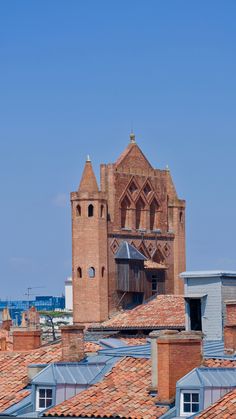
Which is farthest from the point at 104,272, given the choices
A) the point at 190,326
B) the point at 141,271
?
the point at 190,326

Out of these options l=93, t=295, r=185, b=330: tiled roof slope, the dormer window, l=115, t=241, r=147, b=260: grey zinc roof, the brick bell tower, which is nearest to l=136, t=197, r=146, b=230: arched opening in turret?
l=115, t=241, r=147, b=260: grey zinc roof

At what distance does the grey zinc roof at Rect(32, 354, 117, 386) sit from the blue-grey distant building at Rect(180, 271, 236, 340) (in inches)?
326

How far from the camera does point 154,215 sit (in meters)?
112

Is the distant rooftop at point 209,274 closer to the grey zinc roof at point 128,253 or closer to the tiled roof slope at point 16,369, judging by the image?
the tiled roof slope at point 16,369

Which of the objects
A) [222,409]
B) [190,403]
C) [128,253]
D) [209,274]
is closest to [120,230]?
[128,253]

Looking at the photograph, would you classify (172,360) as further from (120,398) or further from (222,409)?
(222,409)

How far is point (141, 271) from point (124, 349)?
2637 inches

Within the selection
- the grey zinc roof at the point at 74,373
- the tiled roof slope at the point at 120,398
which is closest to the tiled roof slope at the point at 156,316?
the grey zinc roof at the point at 74,373

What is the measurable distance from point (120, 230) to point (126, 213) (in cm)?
193

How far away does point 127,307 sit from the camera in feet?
352

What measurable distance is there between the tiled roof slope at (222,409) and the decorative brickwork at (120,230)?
239 feet

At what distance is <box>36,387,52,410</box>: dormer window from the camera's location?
3457 cm

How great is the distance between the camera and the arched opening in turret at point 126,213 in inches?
4277

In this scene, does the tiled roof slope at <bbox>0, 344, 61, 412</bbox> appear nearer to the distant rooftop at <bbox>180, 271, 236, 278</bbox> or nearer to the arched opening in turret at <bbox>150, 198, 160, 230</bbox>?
the distant rooftop at <bbox>180, 271, 236, 278</bbox>
